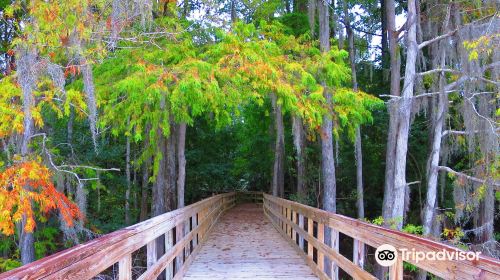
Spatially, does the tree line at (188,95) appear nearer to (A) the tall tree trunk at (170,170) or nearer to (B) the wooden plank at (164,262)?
(A) the tall tree trunk at (170,170)

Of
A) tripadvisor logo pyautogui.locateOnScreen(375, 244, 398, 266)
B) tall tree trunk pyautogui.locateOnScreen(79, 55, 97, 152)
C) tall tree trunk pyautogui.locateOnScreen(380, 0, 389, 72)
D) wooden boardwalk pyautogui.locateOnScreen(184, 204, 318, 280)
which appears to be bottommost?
wooden boardwalk pyautogui.locateOnScreen(184, 204, 318, 280)

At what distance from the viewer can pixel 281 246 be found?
8.70 meters

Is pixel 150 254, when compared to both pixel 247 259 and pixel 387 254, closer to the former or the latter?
pixel 387 254

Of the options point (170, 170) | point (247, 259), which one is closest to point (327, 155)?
point (170, 170)

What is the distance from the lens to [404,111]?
11227mm

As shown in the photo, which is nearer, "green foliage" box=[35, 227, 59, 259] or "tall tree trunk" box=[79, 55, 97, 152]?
"tall tree trunk" box=[79, 55, 97, 152]

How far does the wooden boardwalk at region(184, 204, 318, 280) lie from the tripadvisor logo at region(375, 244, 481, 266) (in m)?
2.79

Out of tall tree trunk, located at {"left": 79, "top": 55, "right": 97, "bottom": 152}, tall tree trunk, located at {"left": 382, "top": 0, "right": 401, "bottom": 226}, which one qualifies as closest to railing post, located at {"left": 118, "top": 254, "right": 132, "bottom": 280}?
tall tree trunk, located at {"left": 79, "top": 55, "right": 97, "bottom": 152}

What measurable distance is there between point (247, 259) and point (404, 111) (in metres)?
6.37

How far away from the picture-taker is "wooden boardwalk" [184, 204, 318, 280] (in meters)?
6.02

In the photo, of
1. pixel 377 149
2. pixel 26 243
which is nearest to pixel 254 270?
pixel 26 243

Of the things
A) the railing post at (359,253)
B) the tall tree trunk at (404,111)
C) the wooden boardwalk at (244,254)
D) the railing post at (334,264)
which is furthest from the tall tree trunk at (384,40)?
the railing post at (359,253)

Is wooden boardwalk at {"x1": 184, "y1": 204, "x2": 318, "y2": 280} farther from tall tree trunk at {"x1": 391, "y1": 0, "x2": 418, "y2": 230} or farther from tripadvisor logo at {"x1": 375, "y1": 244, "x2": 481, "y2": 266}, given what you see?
tall tree trunk at {"x1": 391, "y1": 0, "x2": 418, "y2": 230}

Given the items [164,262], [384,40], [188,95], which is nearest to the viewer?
[164,262]
